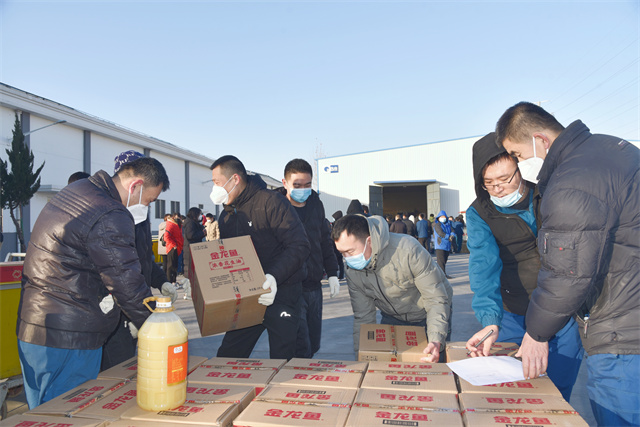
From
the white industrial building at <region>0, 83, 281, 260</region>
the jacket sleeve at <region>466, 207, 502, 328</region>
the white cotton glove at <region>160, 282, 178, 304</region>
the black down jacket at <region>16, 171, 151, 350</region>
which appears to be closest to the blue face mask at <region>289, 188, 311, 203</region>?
the white cotton glove at <region>160, 282, 178, 304</region>

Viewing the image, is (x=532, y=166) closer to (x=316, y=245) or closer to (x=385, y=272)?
(x=385, y=272)

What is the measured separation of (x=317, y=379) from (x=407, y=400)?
0.36 m

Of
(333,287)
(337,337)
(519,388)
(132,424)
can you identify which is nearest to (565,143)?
(519,388)

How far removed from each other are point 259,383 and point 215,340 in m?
3.90

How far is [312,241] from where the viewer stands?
12.6 feet

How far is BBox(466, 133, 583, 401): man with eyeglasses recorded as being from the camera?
214 cm

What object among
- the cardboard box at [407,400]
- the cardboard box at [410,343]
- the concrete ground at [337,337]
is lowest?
the concrete ground at [337,337]

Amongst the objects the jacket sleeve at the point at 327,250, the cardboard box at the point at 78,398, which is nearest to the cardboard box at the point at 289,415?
the cardboard box at the point at 78,398

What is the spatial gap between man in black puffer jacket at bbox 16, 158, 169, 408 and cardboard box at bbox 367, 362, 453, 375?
1.05 meters

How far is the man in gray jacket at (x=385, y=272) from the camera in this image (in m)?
2.49

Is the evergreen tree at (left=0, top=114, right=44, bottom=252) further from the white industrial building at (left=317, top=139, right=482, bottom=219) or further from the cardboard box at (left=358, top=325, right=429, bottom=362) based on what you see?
the cardboard box at (left=358, top=325, right=429, bottom=362)

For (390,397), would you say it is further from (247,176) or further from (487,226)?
(247,176)

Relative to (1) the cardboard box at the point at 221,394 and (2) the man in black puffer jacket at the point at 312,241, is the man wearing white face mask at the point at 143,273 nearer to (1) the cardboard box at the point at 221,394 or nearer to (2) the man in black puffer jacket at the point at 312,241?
(1) the cardboard box at the point at 221,394

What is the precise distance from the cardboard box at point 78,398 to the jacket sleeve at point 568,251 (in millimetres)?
1619
